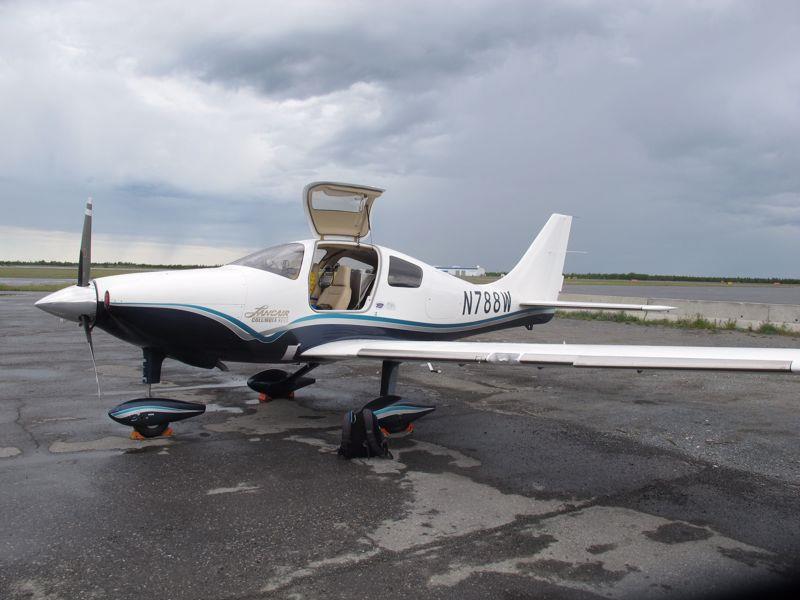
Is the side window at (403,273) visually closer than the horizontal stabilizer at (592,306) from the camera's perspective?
Yes

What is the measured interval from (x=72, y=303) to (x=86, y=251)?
0.73 metres

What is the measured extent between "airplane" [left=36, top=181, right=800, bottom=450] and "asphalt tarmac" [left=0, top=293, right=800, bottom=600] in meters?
0.70

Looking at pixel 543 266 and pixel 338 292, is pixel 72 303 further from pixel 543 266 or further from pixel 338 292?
pixel 543 266

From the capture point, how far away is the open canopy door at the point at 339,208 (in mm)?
7359

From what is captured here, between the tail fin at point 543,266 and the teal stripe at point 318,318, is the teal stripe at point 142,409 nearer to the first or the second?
the teal stripe at point 318,318

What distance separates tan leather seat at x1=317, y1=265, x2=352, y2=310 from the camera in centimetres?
779

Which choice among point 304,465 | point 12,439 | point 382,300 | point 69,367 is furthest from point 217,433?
point 69,367

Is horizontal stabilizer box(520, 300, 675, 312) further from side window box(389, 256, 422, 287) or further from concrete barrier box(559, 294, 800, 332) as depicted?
concrete barrier box(559, 294, 800, 332)

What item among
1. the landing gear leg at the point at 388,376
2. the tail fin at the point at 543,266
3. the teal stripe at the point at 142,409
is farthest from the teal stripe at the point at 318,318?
the tail fin at the point at 543,266

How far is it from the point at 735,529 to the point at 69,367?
423 inches

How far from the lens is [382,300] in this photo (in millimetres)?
7566

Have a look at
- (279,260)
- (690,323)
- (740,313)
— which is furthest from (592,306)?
(740,313)

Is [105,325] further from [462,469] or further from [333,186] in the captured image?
[462,469]

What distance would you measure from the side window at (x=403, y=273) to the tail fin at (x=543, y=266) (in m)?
2.50
